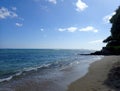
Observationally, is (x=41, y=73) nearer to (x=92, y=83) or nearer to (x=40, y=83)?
(x=40, y=83)

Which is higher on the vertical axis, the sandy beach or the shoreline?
the sandy beach

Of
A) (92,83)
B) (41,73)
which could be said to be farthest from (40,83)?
(41,73)

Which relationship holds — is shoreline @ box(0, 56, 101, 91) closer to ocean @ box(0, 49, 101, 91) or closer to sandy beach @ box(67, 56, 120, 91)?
ocean @ box(0, 49, 101, 91)

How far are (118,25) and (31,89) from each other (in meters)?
22.5

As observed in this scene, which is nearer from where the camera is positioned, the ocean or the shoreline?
the shoreline

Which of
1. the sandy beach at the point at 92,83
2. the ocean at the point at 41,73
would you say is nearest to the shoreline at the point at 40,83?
the ocean at the point at 41,73

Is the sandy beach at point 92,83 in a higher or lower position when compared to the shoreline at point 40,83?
higher

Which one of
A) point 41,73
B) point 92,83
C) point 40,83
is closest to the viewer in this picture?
point 92,83

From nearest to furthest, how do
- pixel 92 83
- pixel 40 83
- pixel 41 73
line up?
1. pixel 92 83
2. pixel 40 83
3. pixel 41 73

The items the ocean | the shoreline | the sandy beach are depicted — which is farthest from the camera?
the ocean

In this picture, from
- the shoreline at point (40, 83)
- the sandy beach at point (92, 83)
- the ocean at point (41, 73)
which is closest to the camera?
the sandy beach at point (92, 83)

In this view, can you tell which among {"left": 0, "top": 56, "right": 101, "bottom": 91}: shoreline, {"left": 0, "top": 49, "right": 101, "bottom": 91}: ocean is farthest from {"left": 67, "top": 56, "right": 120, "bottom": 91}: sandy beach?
{"left": 0, "top": 49, "right": 101, "bottom": 91}: ocean

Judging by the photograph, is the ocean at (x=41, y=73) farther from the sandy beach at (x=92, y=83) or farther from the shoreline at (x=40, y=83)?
the sandy beach at (x=92, y=83)

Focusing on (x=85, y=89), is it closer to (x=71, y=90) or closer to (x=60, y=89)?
(x=71, y=90)
